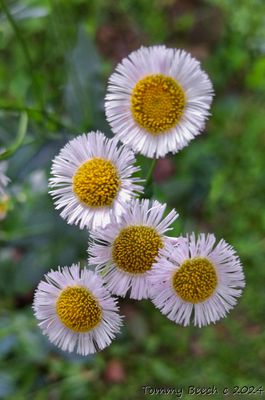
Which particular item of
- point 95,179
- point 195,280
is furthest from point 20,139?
point 195,280

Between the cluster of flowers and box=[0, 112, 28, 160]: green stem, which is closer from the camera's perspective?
the cluster of flowers

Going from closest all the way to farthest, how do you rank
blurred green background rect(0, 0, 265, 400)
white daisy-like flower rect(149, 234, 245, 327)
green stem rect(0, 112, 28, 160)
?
white daisy-like flower rect(149, 234, 245, 327), green stem rect(0, 112, 28, 160), blurred green background rect(0, 0, 265, 400)

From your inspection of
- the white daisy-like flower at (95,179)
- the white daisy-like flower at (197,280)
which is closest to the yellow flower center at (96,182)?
the white daisy-like flower at (95,179)

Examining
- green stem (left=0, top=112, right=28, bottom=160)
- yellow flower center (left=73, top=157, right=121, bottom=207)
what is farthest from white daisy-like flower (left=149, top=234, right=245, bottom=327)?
green stem (left=0, top=112, right=28, bottom=160)

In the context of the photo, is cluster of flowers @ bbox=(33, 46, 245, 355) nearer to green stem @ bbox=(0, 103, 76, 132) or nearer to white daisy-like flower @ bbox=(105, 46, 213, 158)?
white daisy-like flower @ bbox=(105, 46, 213, 158)

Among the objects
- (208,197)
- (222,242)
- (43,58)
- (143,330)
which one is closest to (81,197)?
(222,242)
